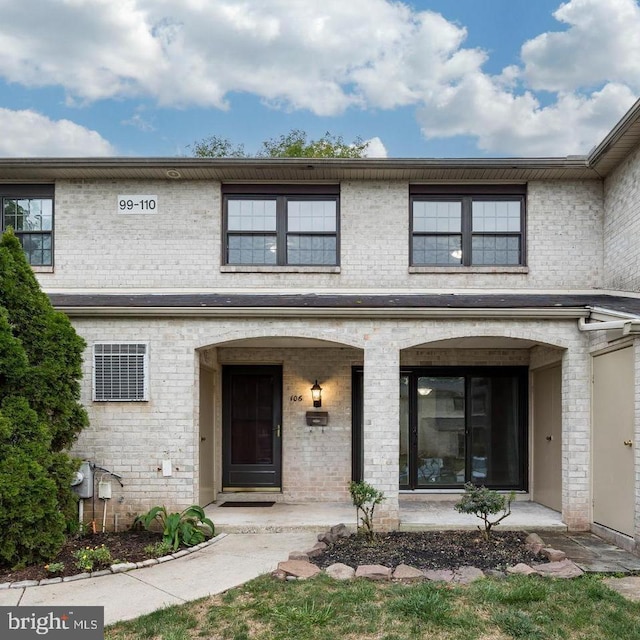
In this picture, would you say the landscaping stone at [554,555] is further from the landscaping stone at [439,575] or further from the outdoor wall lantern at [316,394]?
the outdoor wall lantern at [316,394]

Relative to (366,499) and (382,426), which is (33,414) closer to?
(366,499)

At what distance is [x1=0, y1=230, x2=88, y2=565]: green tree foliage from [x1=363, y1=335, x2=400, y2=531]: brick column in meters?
3.46

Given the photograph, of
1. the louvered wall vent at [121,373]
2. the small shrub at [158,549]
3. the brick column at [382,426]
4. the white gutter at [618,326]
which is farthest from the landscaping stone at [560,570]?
the louvered wall vent at [121,373]

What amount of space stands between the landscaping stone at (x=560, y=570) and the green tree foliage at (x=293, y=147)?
1583 centimetres

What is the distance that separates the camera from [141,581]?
529cm

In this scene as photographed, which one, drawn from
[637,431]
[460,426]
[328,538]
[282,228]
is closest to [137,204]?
[282,228]

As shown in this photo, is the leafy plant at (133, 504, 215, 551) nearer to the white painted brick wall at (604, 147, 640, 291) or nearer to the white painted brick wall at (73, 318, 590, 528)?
the white painted brick wall at (73, 318, 590, 528)

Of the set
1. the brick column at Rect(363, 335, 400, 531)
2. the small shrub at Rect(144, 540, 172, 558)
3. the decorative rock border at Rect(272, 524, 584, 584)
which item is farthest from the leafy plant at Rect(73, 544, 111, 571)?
the brick column at Rect(363, 335, 400, 531)

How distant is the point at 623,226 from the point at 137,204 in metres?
7.48

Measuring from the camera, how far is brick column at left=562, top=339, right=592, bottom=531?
7094 mm

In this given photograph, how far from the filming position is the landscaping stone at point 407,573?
5.12 metres

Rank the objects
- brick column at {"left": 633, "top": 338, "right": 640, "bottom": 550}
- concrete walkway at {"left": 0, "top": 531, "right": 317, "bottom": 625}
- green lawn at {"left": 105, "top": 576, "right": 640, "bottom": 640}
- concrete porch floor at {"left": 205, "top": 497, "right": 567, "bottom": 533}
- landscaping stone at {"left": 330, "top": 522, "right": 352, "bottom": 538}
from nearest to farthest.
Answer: green lawn at {"left": 105, "top": 576, "right": 640, "bottom": 640} → concrete walkway at {"left": 0, "top": 531, "right": 317, "bottom": 625} → brick column at {"left": 633, "top": 338, "right": 640, "bottom": 550} → landscaping stone at {"left": 330, "top": 522, "right": 352, "bottom": 538} → concrete porch floor at {"left": 205, "top": 497, "right": 567, "bottom": 533}

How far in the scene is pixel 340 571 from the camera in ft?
17.2

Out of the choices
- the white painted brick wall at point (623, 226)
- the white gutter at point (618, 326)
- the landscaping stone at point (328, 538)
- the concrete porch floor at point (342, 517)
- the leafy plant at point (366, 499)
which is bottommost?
the concrete porch floor at point (342, 517)
